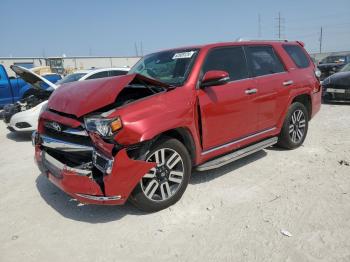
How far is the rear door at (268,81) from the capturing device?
473 centimetres

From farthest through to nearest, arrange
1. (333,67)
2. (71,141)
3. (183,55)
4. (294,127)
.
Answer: (333,67) < (294,127) < (183,55) < (71,141)

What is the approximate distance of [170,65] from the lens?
4340 mm

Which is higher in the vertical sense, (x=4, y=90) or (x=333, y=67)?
(x=4, y=90)

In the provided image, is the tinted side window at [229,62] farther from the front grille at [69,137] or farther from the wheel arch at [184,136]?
the front grille at [69,137]

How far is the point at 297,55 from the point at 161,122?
11.9 feet

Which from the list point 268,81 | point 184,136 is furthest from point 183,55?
point 268,81

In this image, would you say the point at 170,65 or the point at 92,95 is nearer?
the point at 92,95

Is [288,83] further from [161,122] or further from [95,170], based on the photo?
[95,170]

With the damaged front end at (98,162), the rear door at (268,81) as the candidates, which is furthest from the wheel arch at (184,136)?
the rear door at (268,81)

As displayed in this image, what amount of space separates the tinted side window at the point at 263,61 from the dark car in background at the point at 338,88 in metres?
6.38

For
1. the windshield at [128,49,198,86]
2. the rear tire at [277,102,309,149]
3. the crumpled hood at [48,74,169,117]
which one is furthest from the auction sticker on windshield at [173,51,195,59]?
the rear tire at [277,102,309,149]

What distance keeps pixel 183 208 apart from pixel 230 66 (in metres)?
2.09

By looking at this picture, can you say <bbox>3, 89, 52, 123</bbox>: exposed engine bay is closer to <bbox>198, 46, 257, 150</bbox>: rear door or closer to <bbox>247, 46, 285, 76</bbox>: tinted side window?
<bbox>198, 46, 257, 150</bbox>: rear door

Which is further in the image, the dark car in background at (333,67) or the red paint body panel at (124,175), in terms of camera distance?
the dark car in background at (333,67)
